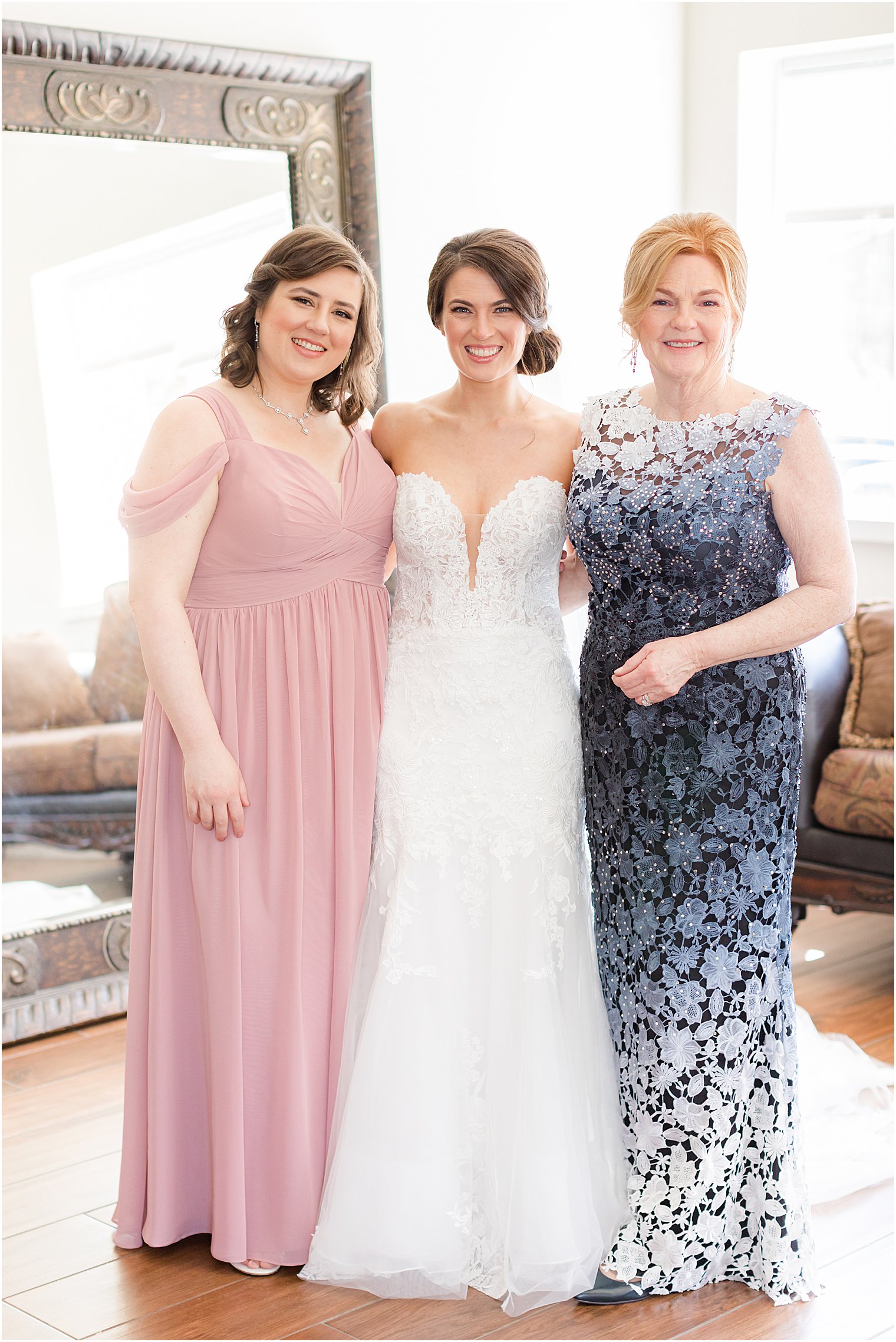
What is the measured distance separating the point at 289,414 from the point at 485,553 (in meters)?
0.43

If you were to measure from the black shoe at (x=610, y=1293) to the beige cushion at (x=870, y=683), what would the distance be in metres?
1.95

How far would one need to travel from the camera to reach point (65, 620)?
3.62 metres

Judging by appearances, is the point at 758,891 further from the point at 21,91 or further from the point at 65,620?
the point at 21,91

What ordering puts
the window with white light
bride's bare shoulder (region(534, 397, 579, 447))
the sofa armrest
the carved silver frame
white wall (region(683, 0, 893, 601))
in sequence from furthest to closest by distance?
the window with white light
white wall (region(683, 0, 893, 601))
the sofa armrest
the carved silver frame
bride's bare shoulder (region(534, 397, 579, 447))

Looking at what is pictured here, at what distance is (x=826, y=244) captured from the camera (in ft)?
16.4

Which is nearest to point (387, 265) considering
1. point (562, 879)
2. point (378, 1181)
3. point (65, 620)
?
point (65, 620)

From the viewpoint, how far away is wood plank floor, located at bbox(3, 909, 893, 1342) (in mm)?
2217

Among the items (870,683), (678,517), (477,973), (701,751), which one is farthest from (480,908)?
(870,683)

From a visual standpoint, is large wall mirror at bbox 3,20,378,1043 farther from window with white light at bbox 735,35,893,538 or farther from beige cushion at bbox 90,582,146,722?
window with white light at bbox 735,35,893,538

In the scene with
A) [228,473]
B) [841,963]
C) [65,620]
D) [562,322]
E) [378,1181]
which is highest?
[562,322]

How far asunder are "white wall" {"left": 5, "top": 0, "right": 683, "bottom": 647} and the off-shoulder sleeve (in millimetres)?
1323

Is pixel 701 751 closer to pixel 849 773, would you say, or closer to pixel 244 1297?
pixel 244 1297

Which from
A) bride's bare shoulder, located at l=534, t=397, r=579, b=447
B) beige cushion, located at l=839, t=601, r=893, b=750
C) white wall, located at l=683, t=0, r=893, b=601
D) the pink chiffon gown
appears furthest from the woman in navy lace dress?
white wall, located at l=683, t=0, r=893, b=601

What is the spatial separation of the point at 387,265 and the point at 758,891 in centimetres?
251
